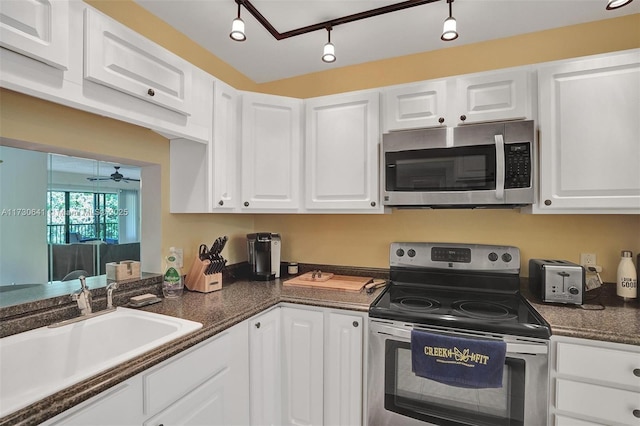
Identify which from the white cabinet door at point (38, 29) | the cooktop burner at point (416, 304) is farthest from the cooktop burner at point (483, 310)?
the white cabinet door at point (38, 29)

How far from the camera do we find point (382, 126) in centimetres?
199

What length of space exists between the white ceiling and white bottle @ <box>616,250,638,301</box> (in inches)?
54.5

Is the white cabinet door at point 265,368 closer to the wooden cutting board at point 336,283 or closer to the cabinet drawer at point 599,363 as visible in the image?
the wooden cutting board at point 336,283

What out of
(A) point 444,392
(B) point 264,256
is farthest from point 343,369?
(B) point 264,256

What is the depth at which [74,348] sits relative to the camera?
1.32 m

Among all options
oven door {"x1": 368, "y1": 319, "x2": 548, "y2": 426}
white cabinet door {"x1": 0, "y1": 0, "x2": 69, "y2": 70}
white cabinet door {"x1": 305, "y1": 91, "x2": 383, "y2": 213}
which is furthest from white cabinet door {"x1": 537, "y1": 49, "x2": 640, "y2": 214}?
white cabinet door {"x1": 0, "y1": 0, "x2": 69, "y2": 70}

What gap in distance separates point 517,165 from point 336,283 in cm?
128

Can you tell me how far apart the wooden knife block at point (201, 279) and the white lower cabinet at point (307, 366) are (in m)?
0.43

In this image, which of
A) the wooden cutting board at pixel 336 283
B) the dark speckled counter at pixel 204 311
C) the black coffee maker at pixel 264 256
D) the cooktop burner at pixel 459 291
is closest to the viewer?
the dark speckled counter at pixel 204 311

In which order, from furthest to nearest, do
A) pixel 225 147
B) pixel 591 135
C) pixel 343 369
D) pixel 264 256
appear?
pixel 264 256, pixel 225 147, pixel 343 369, pixel 591 135

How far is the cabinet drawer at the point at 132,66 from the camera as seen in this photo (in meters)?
1.23

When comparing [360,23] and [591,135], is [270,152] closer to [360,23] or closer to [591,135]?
[360,23]

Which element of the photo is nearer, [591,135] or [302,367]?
[591,135]

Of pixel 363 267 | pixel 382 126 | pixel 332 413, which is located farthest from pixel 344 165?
pixel 332 413
